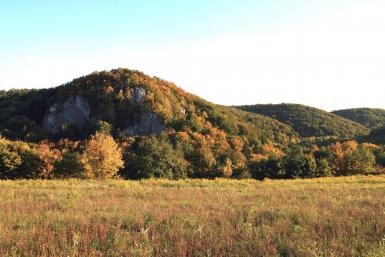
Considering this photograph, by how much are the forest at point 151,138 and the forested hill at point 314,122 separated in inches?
26.7

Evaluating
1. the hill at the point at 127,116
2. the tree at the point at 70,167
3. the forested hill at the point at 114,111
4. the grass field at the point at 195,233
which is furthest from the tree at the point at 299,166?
the forested hill at the point at 114,111

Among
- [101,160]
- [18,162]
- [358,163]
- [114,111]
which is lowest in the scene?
[18,162]

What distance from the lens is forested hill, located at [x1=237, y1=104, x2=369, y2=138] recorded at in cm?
16336

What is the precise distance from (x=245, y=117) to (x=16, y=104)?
88019 mm

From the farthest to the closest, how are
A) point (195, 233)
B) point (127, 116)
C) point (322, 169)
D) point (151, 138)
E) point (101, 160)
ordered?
point (127, 116), point (151, 138), point (101, 160), point (322, 169), point (195, 233)

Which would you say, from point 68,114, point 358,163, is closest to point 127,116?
point 68,114

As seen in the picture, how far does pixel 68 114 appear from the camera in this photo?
11650 centimetres

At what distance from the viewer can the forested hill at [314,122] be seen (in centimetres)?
16336

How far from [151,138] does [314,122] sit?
→ 4341 inches

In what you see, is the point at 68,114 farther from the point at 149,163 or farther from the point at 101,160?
the point at 101,160

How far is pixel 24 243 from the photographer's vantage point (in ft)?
25.4

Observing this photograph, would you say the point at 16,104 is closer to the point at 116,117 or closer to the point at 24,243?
the point at 116,117

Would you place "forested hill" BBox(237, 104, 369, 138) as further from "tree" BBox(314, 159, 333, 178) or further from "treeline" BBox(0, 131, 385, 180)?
"tree" BBox(314, 159, 333, 178)

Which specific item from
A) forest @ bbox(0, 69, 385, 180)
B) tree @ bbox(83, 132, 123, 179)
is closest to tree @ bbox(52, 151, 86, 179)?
forest @ bbox(0, 69, 385, 180)
